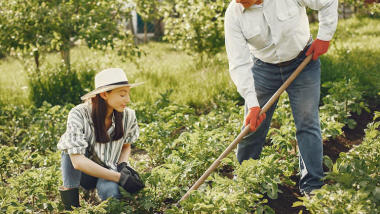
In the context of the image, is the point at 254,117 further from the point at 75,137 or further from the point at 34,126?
the point at 34,126

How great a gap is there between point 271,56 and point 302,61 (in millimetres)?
228

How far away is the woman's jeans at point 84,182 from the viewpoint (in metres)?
3.19

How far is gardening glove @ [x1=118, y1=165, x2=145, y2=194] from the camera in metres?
3.15

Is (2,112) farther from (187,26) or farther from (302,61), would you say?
(302,61)

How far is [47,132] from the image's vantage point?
4797mm

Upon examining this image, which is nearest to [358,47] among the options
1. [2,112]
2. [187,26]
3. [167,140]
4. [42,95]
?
[187,26]

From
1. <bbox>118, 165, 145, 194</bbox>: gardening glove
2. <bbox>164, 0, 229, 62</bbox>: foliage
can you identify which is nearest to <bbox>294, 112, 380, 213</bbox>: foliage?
<bbox>118, 165, 145, 194</bbox>: gardening glove

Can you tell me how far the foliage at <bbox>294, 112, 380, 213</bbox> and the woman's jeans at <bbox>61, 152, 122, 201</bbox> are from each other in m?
1.25

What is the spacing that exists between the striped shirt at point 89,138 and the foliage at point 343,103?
211 centimetres

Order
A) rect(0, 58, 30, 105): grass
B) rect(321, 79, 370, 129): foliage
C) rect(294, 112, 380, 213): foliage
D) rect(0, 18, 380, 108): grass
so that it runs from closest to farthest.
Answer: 1. rect(294, 112, 380, 213): foliage
2. rect(321, 79, 370, 129): foliage
3. rect(0, 18, 380, 108): grass
4. rect(0, 58, 30, 105): grass

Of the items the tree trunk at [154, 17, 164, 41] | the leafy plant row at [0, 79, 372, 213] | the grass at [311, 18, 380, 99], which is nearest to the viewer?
the leafy plant row at [0, 79, 372, 213]

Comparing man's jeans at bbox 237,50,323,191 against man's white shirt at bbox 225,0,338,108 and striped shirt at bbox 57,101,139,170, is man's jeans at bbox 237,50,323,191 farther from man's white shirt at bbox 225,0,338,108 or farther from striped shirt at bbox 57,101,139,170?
striped shirt at bbox 57,101,139,170

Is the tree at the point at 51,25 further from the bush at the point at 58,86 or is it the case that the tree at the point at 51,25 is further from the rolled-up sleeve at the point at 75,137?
the rolled-up sleeve at the point at 75,137

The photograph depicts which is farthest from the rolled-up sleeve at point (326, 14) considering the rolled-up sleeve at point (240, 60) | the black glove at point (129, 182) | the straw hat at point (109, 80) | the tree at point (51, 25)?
the tree at point (51, 25)
